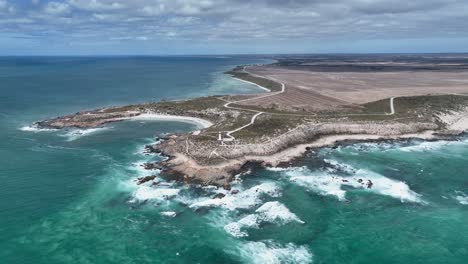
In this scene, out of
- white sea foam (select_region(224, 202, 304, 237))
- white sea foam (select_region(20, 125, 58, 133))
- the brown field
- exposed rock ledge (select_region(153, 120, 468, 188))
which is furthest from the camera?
the brown field

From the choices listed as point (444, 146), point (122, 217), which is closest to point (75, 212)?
point (122, 217)

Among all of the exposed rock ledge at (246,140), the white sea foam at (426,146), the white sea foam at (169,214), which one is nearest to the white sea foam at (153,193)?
the white sea foam at (169,214)

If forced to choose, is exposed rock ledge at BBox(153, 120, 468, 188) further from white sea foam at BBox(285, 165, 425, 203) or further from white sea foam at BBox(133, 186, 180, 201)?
white sea foam at BBox(285, 165, 425, 203)

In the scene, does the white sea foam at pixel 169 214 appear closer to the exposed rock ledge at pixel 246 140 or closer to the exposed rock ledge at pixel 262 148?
the exposed rock ledge at pixel 262 148

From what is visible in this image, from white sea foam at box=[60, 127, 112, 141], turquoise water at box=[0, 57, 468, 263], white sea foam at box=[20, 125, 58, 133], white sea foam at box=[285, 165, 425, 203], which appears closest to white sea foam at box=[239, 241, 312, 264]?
turquoise water at box=[0, 57, 468, 263]

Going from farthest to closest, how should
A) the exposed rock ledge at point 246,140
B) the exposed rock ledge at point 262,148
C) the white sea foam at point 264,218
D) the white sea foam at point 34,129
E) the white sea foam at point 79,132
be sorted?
the white sea foam at point 34,129 → the white sea foam at point 79,132 → the exposed rock ledge at point 246,140 → the exposed rock ledge at point 262,148 → the white sea foam at point 264,218

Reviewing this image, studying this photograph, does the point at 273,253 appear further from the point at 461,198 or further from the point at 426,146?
the point at 426,146
